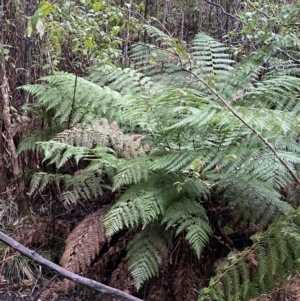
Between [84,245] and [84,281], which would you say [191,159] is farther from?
[84,281]

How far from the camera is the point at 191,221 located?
5.99 ft

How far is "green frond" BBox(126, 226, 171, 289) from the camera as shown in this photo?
1831 mm

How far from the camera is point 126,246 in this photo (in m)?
2.05

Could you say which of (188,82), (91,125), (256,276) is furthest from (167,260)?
(188,82)

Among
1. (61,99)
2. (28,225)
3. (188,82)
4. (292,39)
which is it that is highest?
(292,39)

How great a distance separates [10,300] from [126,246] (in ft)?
2.24

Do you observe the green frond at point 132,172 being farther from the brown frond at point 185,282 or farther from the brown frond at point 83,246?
the brown frond at point 185,282

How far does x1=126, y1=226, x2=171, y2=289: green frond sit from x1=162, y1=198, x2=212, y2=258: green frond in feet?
0.44

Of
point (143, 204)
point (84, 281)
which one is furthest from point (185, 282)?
point (84, 281)

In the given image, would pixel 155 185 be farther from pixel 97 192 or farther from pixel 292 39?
pixel 292 39

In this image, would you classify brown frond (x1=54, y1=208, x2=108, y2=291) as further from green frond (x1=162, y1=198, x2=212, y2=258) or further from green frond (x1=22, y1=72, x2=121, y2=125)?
green frond (x1=22, y1=72, x2=121, y2=125)

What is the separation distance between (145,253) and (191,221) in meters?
0.26

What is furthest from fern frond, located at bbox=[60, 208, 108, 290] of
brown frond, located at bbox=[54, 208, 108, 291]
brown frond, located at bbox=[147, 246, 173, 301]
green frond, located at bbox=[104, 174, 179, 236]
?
brown frond, located at bbox=[147, 246, 173, 301]

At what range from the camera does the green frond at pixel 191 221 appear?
1.76 metres
